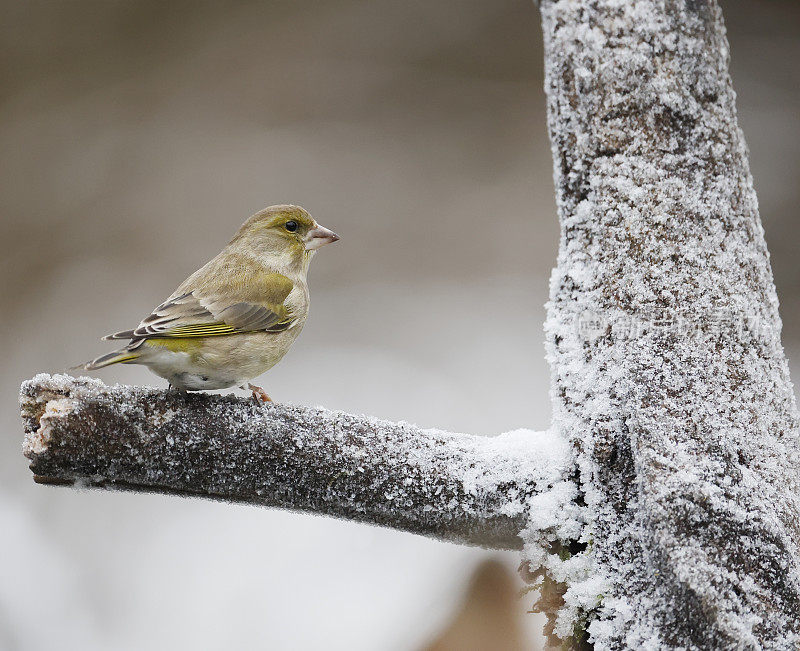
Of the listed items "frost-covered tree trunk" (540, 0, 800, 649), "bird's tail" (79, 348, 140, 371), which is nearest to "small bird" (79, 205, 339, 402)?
"bird's tail" (79, 348, 140, 371)

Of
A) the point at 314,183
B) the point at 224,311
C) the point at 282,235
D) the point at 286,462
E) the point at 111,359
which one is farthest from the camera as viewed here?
the point at 314,183

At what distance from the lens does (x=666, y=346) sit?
1.06 meters

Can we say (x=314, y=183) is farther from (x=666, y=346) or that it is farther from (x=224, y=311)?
(x=666, y=346)

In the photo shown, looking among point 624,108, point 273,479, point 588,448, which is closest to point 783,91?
point 624,108

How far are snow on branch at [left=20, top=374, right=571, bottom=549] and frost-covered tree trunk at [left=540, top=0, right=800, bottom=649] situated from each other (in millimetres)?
102

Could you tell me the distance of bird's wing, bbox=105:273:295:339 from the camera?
55.6 inches

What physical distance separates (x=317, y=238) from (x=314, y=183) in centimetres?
122

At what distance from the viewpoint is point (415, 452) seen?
106 cm

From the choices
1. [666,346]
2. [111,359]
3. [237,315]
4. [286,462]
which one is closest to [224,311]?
[237,315]

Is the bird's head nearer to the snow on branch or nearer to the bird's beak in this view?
the bird's beak

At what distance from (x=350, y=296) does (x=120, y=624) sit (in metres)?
1.30

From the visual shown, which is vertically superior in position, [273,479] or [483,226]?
[483,226]

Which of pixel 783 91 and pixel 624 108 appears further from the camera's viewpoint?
pixel 783 91

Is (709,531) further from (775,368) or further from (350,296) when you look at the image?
(350,296)
